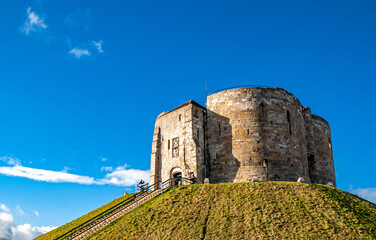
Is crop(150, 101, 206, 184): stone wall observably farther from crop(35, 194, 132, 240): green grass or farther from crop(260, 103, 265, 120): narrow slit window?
crop(35, 194, 132, 240): green grass

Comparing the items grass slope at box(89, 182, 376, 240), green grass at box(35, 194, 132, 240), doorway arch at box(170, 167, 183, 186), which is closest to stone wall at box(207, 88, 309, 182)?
doorway arch at box(170, 167, 183, 186)

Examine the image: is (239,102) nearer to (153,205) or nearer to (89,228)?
(153,205)

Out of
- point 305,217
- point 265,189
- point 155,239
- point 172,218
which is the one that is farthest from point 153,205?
point 305,217

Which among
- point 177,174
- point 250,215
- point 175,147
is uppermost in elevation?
point 175,147

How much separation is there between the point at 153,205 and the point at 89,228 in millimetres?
5001

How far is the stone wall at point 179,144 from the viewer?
108 ft

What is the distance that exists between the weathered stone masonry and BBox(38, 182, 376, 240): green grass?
15.4 feet

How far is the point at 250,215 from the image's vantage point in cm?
2266

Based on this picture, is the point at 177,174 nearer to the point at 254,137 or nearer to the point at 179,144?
the point at 179,144

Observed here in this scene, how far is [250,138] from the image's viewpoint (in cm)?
3241

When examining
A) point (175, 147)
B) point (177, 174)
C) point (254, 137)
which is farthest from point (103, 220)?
point (254, 137)

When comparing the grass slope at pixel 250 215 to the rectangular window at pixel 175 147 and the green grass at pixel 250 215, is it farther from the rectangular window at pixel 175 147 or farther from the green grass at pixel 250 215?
the rectangular window at pixel 175 147

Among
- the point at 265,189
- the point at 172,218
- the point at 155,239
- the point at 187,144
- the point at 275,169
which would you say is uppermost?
the point at 187,144

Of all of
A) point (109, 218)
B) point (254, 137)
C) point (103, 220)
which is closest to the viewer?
point (103, 220)
